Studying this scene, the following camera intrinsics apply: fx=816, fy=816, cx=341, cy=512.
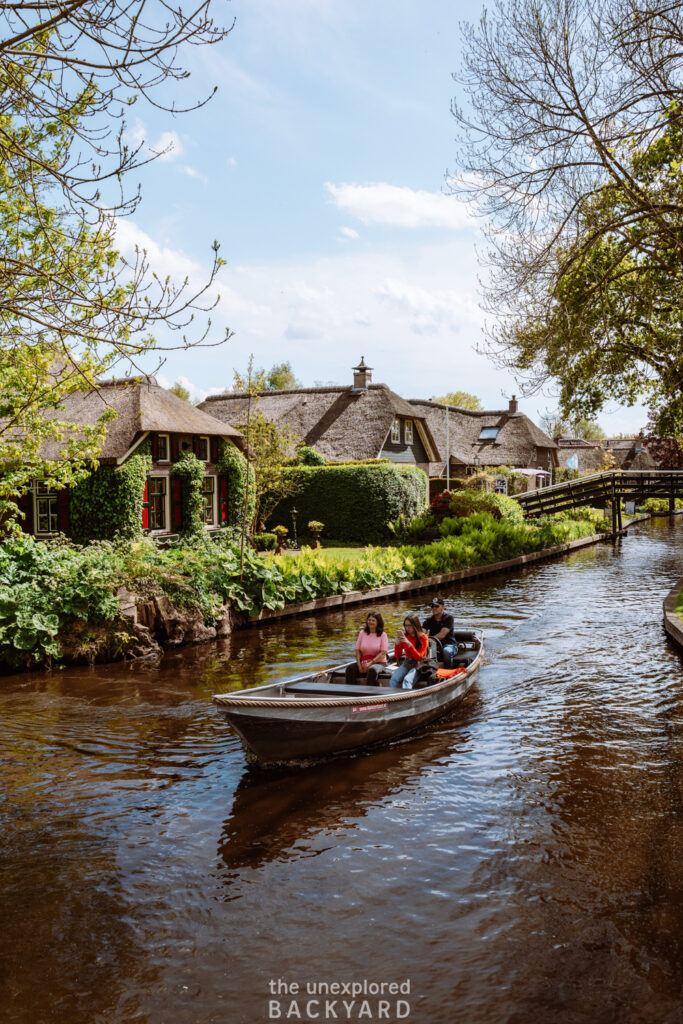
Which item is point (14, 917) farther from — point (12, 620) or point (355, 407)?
point (355, 407)

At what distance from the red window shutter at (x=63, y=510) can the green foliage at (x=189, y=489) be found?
3.66 metres

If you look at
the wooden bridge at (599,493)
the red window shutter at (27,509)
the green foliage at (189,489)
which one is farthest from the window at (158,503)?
the wooden bridge at (599,493)

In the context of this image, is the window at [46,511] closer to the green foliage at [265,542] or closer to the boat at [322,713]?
the green foliage at [265,542]

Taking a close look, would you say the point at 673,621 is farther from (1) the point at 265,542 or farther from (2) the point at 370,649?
(1) the point at 265,542

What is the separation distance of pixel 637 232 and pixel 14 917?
19411 mm

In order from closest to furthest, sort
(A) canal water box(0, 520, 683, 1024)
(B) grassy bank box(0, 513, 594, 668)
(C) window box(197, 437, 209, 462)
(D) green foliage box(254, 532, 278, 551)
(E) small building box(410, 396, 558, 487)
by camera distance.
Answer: (A) canal water box(0, 520, 683, 1024) → (B) grassy bank box(0, 513, 594, 668) → (D) green foliage box(254, 532, 278, 551) → (C) window box(197, 437, 209, 462) → (E) small building box(410, 396, 558, 487)

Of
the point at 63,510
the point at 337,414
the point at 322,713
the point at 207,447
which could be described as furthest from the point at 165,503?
the point at 322,713

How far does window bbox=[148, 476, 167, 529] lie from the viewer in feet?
90.0

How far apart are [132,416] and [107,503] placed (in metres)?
2.95

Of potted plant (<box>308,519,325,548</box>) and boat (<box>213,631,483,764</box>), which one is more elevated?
potted plant (<box>308,519,325,548</box>)

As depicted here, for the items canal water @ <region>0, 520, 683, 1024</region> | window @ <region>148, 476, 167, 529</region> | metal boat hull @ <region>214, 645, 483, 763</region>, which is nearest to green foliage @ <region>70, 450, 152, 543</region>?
window @ <region>148, 476, 167, 529</region>

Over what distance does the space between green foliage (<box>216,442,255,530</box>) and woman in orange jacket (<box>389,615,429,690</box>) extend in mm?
18348

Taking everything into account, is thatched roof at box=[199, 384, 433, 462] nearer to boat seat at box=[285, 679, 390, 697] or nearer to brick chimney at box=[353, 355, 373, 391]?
brick chimney at box=[353, 355, 373, 391]

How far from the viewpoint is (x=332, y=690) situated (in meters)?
10.8
